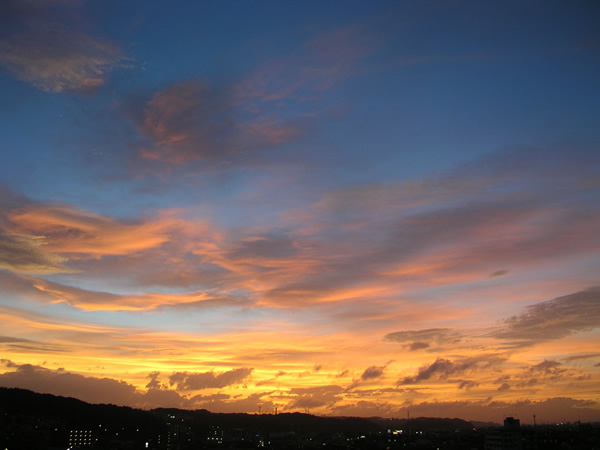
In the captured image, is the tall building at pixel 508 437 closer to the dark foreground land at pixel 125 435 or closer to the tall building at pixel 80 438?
the dark foreground land at pixel 125 435

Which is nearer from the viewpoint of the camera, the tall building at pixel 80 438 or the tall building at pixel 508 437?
the tall building at pixel 508 437

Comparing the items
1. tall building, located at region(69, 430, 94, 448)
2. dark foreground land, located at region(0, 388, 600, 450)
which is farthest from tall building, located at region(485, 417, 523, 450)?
tall building, located at region(69, 430, 94, 448)

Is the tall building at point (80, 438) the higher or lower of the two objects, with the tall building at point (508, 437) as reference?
lower

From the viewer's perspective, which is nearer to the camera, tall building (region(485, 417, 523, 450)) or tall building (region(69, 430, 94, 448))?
tall building (region(485, 417, 523, 450))

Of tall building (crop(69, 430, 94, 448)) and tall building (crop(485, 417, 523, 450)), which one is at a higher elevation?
tall building (crop(485, 417, 523, 450))

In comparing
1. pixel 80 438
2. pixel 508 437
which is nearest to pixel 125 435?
pixel 80 438

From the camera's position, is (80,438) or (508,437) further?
(80,438)

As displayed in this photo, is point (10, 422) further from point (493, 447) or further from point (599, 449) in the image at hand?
point (599, 449)

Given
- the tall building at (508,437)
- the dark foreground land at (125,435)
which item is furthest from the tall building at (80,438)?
the tall building at (508,437)

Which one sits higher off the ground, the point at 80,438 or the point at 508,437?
the point at 508,437

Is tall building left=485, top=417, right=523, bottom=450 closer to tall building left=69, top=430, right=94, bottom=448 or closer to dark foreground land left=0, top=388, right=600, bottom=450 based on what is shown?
dark foreground land left=0, top=388, right=600, bottom=450

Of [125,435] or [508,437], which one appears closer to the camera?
[508,437]

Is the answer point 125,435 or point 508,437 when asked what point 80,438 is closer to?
point 125,435

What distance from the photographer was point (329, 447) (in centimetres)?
8800
